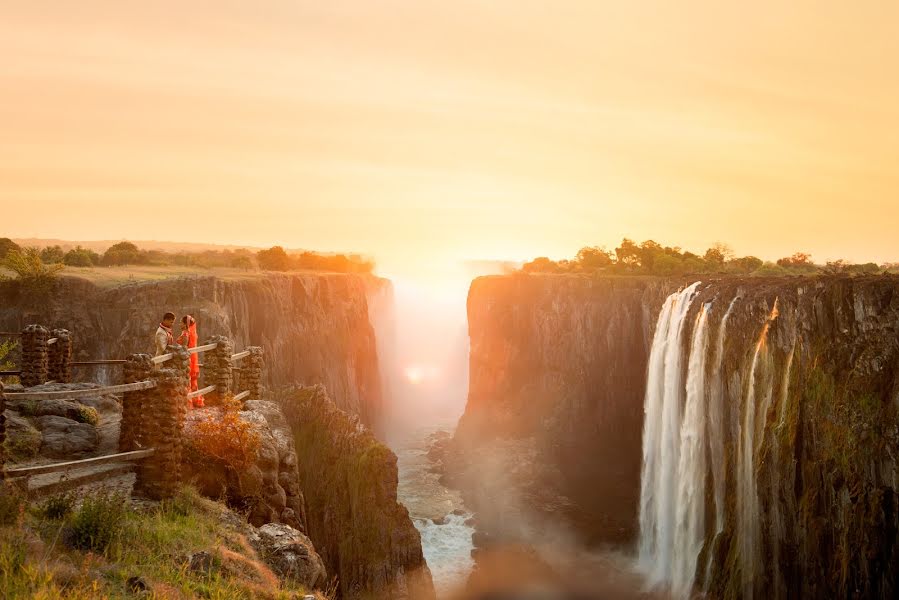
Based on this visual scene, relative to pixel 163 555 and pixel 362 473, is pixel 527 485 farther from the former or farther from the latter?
pixel 163 555

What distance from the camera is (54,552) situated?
33.8ft

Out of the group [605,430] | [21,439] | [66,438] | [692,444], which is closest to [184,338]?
[66,438]

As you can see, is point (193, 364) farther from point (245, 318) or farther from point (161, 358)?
point (245, 318)

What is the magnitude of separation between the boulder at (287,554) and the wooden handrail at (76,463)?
2973 millimetres

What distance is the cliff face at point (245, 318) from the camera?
41.6 metres

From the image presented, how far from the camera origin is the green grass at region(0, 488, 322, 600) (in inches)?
368

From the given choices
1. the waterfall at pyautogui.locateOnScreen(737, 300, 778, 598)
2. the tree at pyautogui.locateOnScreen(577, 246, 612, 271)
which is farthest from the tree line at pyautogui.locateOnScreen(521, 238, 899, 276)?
the waterfall at pyautogui.locateOnScreen(737, 300, 778, 598)

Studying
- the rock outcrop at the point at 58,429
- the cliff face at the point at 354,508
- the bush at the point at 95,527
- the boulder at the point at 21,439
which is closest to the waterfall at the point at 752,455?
the cliff face at the point at 354,508

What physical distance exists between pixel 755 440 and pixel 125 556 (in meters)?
26.6

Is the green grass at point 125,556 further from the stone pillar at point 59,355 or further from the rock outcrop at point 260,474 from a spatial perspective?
the stone pillar at point 59,355

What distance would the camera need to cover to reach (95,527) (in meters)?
11.3

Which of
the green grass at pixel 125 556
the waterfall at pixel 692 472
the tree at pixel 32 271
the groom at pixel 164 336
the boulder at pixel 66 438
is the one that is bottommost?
the waterfall at pixel 692 472

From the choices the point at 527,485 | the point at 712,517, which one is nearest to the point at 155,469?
the point at 712,517

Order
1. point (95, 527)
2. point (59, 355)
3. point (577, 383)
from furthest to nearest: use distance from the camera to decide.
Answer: point (577, 383) → point (59, 355) → point (95, 527)
